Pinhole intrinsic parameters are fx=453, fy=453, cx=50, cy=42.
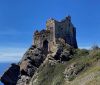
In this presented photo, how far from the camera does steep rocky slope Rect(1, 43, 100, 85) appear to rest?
152125mm

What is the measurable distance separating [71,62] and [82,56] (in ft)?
15.8

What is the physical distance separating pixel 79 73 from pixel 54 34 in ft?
84.4

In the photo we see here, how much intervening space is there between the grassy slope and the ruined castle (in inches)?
338

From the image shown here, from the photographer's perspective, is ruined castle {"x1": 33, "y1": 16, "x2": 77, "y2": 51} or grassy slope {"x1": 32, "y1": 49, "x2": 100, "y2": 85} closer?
grassy slope {"x1": 32, "y1": 49, "x2": 100, "y2": 85}

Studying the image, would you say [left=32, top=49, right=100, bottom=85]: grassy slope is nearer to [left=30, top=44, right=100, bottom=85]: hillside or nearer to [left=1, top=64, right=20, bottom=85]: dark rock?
[left=30, top=44, right=100, bottom=85]: hillside

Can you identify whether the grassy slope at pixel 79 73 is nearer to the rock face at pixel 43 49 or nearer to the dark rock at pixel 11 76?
the rock face at pixel 43 49

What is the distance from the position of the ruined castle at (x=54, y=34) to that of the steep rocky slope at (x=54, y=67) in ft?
9.39

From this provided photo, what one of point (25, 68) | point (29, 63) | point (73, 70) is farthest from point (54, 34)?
point (73, 70)

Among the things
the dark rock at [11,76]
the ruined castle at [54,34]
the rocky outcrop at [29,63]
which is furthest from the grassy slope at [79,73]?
the dark rock at [11,76]

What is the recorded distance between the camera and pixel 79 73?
152 m

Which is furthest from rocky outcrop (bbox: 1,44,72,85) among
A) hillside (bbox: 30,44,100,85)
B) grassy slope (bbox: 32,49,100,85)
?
grassy slope (bbox: 32,49,100,85)

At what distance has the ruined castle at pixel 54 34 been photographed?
172 metres

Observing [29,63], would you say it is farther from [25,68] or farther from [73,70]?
[73,70]

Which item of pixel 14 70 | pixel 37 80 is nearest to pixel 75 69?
pixel 37 80
